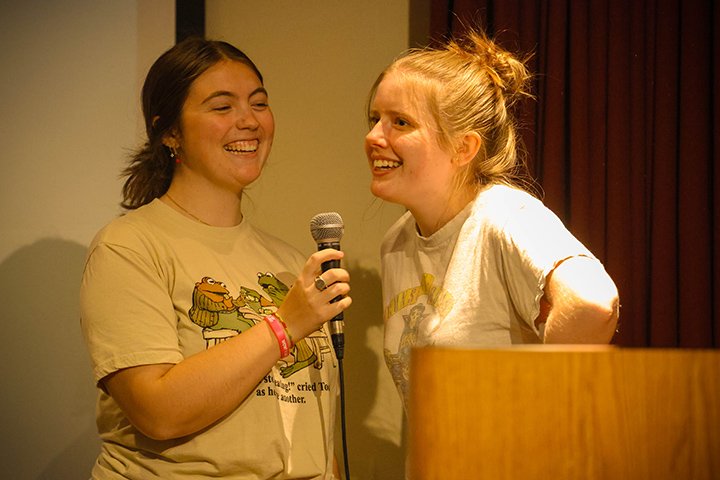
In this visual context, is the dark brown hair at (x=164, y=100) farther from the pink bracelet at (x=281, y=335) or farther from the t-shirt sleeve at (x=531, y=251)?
the t-shirt sleeve at (x=531, y=251)

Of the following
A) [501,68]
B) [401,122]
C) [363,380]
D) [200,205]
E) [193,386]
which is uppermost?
[501,68]

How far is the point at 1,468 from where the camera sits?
2371 mm

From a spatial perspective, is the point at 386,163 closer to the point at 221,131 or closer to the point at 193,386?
the point at 221,131

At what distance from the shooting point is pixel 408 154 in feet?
6.07

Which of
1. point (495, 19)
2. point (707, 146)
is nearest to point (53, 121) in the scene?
point (495, 19)

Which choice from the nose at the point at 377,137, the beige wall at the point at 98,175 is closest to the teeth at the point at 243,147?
the nose at the point at 377,137

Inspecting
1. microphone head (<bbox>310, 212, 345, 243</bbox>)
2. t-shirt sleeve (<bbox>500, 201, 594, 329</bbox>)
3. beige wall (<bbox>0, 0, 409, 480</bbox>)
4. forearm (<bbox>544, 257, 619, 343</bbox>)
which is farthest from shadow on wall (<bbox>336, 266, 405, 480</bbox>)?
forearm (<bbox>544, 257, 619, 343</bbox>)

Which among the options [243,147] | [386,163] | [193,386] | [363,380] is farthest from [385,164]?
[363,380]

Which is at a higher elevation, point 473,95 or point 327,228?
point 473,95

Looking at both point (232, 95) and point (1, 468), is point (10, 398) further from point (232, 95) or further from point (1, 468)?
point (232, 95)

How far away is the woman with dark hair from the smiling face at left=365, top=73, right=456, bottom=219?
0.27 m

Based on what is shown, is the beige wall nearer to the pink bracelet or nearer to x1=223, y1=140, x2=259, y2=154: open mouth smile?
x1=223, y1=140, x2=259, y2=154: open mouth smile

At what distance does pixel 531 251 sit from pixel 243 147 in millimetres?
798

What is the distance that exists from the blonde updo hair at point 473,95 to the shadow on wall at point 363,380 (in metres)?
0.72
